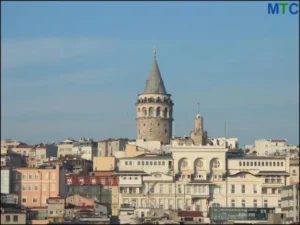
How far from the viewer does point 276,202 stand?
4313 inches

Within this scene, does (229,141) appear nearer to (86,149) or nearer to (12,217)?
(86,149)

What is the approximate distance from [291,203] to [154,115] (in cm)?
3814

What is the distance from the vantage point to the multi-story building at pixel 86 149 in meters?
134

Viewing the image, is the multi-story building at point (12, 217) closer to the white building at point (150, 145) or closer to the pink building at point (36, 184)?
the pink building at point (36, 184)

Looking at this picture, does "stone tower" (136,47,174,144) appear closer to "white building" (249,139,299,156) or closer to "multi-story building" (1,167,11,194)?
"white building" (249,139,299,156)

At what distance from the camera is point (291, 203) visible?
94.4 metres

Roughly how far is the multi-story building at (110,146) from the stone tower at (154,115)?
2671 mm

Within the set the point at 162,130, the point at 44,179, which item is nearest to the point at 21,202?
the point at 44,179

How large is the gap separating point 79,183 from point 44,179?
6.18 metres

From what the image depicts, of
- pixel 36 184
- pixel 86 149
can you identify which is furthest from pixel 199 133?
pixel 86 149

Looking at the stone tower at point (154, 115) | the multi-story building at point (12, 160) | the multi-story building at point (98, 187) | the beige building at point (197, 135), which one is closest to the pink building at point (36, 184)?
the multi-story building at point (98, 187)

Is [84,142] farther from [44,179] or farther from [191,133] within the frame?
[44,179]

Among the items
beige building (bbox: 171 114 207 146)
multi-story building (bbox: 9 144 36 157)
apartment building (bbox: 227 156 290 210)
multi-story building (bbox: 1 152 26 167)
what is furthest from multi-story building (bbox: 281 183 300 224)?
multi-story building (bbox: 9 144 36 157)

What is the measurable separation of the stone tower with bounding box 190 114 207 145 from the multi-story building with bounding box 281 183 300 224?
17.0 metres
